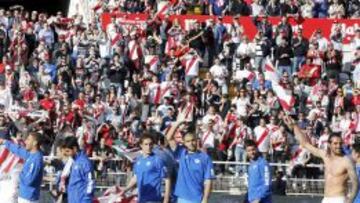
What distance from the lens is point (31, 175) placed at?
20.8 meters

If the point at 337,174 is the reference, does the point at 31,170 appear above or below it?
below

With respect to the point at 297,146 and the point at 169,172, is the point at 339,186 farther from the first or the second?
the point at 297,146

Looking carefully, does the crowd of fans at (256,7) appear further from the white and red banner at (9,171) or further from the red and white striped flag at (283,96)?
the white and red banner at (9,171)

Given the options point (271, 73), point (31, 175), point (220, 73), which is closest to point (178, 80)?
point (220, 73)

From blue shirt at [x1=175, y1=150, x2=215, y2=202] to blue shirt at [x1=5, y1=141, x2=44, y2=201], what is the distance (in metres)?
2.28

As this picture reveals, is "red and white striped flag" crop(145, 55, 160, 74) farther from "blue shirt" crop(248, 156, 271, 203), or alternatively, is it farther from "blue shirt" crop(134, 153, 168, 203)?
"blue shirt" crop(134, 153, 168, 203)

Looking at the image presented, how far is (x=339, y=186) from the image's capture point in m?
18.7

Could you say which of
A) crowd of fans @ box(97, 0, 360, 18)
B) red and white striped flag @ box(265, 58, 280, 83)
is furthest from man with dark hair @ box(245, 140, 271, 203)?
crowd of fans @ box(97, 0, 360, 18)

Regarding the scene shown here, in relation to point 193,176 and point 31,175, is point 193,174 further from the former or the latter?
point 31,175

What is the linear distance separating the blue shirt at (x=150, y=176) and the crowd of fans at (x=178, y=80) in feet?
29.8

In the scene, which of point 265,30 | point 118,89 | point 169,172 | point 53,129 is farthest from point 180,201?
point 265,30

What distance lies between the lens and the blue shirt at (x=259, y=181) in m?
20.7

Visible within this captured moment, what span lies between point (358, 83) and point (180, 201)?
15078 mm

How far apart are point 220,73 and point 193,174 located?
14.8 meters
